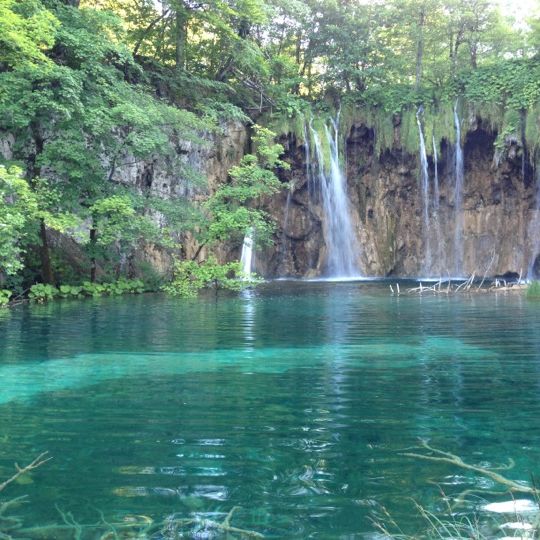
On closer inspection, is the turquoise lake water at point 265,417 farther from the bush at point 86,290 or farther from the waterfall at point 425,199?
the waterfall at point 425,199

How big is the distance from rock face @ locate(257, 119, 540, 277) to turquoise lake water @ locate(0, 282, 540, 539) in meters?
19.3

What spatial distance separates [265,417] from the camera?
5.13 meters

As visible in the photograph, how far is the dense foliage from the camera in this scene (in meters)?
16.3

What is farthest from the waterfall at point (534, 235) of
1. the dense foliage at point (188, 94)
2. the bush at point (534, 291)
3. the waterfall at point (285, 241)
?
the bush at point (534, 291)

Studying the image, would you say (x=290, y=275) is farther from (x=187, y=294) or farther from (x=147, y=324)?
(x=147, y=324)

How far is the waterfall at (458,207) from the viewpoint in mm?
28956

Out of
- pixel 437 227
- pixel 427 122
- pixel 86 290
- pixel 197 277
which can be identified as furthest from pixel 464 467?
pixel 437 227

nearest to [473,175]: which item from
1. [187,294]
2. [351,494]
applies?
[187,294]

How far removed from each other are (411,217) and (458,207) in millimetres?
2210

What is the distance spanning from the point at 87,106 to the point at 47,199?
112 inches

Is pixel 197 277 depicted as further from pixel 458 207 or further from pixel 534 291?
pixel 458 207

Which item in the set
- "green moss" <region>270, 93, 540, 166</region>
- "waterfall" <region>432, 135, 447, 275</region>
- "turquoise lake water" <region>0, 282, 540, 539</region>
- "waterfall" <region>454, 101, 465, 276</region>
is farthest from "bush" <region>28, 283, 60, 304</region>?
"waterfall" <region>454, 101, 465, 276</region>

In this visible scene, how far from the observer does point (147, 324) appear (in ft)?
38.1

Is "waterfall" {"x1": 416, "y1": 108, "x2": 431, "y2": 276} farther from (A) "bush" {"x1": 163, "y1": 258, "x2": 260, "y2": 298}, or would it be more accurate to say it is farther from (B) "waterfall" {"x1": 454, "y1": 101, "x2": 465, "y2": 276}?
(A) "bush" {"x1": 163, "y1": 258, "x2": 260, "y2": 298}
